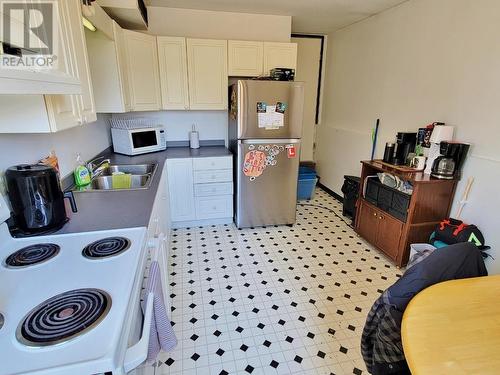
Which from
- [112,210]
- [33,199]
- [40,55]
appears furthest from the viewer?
[112,210]

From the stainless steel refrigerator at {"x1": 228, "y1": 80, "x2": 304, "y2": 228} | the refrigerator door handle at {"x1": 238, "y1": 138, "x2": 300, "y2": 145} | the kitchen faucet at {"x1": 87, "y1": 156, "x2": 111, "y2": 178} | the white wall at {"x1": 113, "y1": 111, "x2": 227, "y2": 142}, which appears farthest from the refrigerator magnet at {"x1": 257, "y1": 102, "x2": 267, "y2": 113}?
the kitchen faucet at {"x1": 87, "y1": 156, "x2": 111, "y2": 178}

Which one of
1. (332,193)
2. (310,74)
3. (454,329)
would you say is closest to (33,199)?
(454,329)

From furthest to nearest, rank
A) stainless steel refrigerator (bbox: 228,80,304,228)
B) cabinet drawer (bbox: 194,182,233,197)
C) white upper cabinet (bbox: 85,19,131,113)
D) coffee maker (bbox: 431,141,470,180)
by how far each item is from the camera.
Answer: cabinet drawer (bbox: 194,182,233,197) → stainless steel refrigerator (bbox: 228,80,304,228) → white upper cabinet (bbox: 85,19,131,113) → coffee maker (bbox: 431,141,470,180)

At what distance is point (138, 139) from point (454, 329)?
3.03 meters

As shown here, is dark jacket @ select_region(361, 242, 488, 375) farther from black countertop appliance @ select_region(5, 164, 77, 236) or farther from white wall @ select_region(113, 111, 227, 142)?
white wall @ select_region(113, 111, 227, 142)

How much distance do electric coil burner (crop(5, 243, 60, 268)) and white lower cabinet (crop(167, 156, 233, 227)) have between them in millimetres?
1841

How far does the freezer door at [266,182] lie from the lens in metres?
3.04

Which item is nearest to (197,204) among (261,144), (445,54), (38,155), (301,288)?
(261,144)

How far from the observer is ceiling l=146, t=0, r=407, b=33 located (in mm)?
2916

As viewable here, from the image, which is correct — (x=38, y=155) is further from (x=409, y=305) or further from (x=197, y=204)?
(x=409, y=305)

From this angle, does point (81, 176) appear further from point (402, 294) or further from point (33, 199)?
point (402, 294)

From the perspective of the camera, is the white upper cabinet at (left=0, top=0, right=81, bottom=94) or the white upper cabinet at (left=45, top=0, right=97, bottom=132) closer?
the white upper cabinet at (left=0, top=0, right=81, bottom=94)

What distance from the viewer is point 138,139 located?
3066mm

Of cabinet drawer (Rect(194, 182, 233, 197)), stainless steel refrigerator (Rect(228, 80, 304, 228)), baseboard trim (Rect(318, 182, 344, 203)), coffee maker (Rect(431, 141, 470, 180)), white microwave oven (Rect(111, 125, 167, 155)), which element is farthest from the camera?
baseboard trim (Rect(318, 182, 344, 203))
